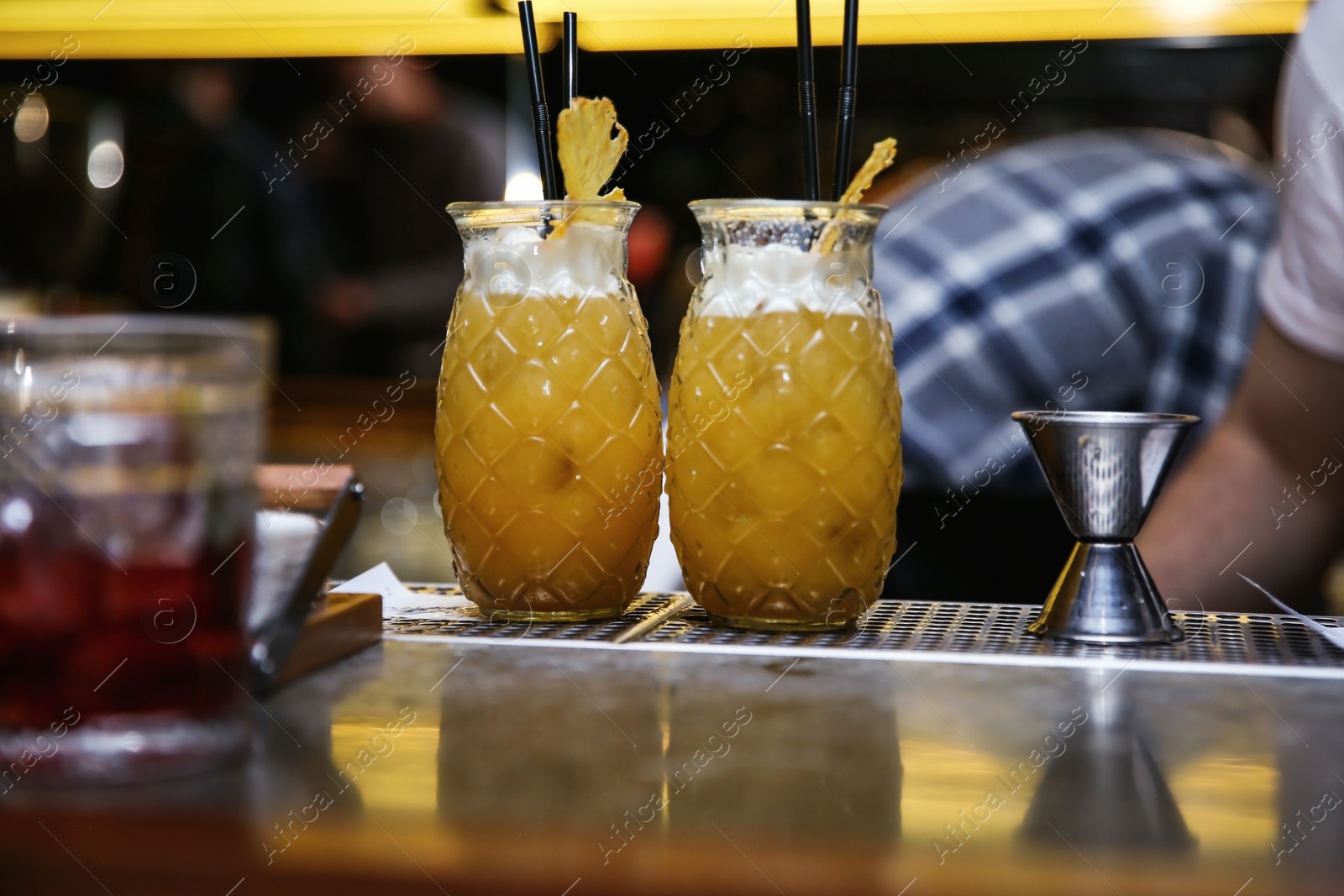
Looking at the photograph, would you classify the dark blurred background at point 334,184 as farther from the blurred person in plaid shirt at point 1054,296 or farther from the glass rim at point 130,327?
the glass rim at point 130,327

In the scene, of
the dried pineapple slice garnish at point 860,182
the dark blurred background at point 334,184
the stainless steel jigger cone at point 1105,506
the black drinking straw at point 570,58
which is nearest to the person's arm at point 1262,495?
the stainless steel jigger cone at point 1105,506

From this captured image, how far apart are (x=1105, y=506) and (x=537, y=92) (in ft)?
1.29

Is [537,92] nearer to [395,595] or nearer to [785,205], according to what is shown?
[785,205]

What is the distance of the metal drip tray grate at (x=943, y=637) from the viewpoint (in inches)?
26.0

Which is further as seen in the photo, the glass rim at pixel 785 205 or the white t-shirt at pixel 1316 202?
the white t-shirt at pixel 1316 202

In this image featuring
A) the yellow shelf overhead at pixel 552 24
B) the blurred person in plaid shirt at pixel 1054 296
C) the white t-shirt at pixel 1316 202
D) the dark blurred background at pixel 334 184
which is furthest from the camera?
the dark blurred background at pixel 334 184

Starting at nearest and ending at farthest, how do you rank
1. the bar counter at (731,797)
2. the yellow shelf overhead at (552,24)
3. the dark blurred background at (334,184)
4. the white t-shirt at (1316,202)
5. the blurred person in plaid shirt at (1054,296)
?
the bar counter at (731,797)
the white t-shirt at (1316,202)
the blurred person in plaid shirt at (1054,296)
the yellow shelf overhead at (552,24)
the dark blurred background at (334,184)

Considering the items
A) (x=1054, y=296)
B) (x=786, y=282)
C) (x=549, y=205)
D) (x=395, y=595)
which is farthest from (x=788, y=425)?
(x=1054, y=296)

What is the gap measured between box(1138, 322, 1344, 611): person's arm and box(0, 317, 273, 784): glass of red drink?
889mm

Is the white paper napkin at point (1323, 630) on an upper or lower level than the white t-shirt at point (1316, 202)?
lower

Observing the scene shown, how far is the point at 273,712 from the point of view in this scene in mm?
547

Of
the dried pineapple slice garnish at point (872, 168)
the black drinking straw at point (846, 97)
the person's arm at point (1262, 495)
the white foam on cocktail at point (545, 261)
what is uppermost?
the black drinking straw at point (846, 97)

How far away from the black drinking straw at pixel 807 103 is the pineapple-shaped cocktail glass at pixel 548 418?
0.10 m

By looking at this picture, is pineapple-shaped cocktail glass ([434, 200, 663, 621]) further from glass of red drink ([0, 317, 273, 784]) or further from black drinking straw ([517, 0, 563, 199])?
glass of red drink ([0, 317, 273, 784])
